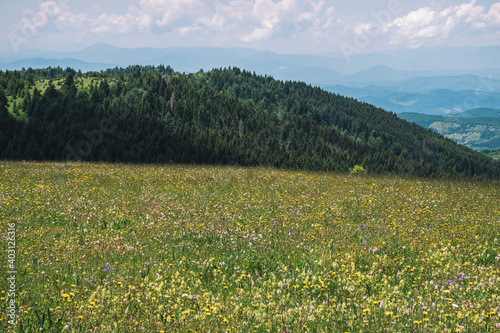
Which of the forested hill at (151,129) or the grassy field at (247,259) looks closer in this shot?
the grassy field at (247,259)

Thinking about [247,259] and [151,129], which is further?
[151,129]

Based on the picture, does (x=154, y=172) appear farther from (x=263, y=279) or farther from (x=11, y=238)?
(x=263, y=279)

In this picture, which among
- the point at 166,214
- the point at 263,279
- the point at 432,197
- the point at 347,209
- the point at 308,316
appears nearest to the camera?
the point at 308,316

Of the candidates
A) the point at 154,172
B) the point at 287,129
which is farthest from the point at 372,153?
the point at 154,172

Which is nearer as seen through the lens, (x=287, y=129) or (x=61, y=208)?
(x=61, y=208)

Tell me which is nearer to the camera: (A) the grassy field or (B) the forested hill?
(A) the grassy field

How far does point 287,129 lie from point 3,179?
171756 mm

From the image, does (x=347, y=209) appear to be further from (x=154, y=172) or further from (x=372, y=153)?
(x=372, y=153)

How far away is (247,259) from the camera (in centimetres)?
738

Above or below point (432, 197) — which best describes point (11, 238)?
below

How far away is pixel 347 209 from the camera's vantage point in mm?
11656

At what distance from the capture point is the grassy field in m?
4.79

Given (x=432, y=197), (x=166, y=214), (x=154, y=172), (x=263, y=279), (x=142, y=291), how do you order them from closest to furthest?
(x=142, y=291)
(x=263, y=279)
(x=166, y=214)
(x=432, y=197)
(x=154, y=172)

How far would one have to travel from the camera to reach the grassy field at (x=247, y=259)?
479 cm
